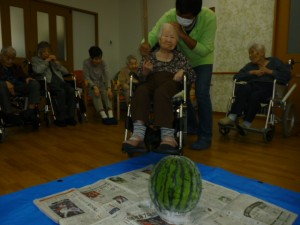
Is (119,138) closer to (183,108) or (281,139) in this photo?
(183,108)

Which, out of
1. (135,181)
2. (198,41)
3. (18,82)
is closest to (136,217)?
(135,181)

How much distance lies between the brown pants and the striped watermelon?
0.66 m

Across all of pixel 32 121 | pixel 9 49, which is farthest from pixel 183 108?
pixel 9 49

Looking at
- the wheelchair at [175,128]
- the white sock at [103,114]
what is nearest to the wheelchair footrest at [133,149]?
the wheelchair at [175,128]

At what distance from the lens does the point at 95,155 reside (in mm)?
2090

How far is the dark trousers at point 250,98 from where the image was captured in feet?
8.54

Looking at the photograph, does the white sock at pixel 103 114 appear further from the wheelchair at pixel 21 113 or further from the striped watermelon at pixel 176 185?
the striped watermelon at pixel 176 185

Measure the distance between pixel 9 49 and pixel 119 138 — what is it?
1461mm

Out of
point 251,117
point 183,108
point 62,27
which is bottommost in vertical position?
point 251,117

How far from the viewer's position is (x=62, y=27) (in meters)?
4.86

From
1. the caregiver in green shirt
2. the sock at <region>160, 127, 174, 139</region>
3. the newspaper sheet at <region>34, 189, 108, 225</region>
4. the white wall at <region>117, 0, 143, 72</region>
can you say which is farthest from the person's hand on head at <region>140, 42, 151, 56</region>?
the white wall at <region>117, 0, 143, 72</region>

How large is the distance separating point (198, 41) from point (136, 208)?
1409mm

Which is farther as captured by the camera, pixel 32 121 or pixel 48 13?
pixel 48 13

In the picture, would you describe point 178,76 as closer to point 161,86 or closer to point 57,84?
point 161,86
